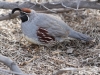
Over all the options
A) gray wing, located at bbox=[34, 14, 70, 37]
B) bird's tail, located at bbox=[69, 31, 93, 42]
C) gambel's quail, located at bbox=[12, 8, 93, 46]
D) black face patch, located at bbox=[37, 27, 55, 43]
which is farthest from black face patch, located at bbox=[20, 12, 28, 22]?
bird's tail, located at bbox=[69, 31, 93, 42]

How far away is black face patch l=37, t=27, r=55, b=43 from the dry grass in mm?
110

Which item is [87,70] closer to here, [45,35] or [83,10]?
[45,35]

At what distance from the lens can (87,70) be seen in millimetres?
3133

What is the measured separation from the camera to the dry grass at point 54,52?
324cm

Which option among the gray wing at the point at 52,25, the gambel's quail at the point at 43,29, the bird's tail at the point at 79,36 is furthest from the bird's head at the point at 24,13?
the bird's tail at the point at 79,36

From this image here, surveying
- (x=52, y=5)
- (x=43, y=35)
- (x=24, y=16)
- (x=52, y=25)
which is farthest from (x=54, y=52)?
(x=52, y=5)

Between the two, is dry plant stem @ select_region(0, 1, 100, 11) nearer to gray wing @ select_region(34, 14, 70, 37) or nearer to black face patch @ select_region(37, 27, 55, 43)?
gray wing @ select_region(34, 14, 70, 37)

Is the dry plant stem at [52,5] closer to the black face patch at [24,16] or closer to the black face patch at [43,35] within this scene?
the black face patch at [24,16]

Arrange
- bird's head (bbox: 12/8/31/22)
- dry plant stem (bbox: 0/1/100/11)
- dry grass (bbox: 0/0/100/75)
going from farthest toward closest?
dry plant stem (bbox: 0/1/100/11) → bird's head (bbox: 12/8/31/22) → dry grass (bbox: 0/0/100/75)

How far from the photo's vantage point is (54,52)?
3.56 metres

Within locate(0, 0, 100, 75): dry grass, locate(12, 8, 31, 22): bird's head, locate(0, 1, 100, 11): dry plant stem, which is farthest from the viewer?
locate(0, 1, 100, 11): dry plant stem

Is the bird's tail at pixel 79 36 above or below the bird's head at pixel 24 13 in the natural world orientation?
below

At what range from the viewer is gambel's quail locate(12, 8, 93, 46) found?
3640 millimetres

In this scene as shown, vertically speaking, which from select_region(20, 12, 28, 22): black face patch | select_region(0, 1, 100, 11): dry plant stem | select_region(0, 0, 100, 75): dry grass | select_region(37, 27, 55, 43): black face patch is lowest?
select_region(0, 0, 100, 75): dry grass
